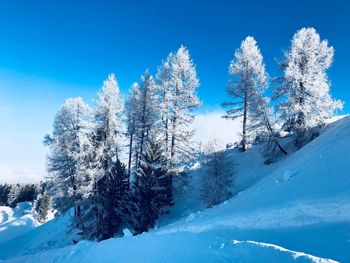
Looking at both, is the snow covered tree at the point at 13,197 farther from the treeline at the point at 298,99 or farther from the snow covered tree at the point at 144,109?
the treeline at the point at 298,99

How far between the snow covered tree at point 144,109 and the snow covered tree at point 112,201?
4261mm

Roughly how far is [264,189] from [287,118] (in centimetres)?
1324

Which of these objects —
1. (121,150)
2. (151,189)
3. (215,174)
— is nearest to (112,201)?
(151,189)

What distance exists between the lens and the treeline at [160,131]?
27297 millimetres

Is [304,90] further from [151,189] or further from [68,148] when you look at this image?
[68,148]

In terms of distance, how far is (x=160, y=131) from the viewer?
31422 mm

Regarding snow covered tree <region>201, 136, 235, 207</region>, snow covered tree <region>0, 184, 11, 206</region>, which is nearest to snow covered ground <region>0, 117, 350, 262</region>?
snow covered tree <region>201, 136, 235, 207</region>

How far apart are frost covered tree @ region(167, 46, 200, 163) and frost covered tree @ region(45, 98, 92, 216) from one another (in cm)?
854

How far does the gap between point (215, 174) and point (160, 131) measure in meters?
8.00

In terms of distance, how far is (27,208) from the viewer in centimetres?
10425

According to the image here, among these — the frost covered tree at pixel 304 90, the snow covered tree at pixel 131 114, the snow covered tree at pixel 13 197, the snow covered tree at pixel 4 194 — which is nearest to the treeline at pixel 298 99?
the frost covered tree at pixel 304 90

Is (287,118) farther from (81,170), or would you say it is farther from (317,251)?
(317,251)

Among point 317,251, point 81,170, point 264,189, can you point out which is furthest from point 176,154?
point 317,251

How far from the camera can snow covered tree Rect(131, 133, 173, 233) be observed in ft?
86.6
